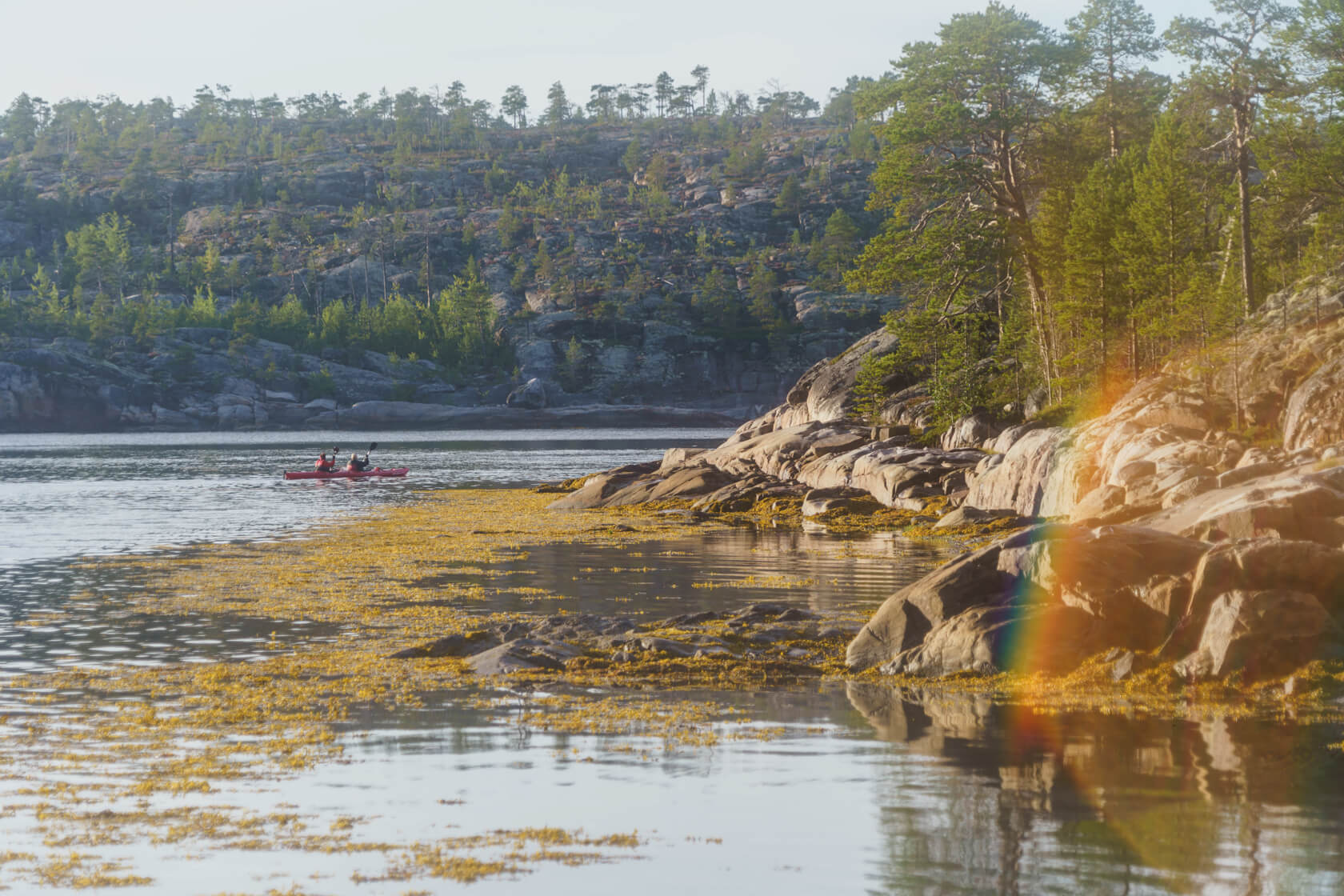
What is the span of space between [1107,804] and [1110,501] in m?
24.5

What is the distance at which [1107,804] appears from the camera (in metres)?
13.5

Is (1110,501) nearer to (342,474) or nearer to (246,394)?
(342,474)

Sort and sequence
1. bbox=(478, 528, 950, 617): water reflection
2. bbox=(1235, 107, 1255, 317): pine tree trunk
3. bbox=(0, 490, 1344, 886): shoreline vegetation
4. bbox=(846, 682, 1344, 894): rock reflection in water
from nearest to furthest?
bbox=(846, 682, 1344, 894): rock reflection in water, bbox=(0, 490, 1344, 886): shoreline vegetation, bbox=(478, 528, 950, 617): water reflection, bbox=(1235, 107, 1255, 317): pine tree trunk

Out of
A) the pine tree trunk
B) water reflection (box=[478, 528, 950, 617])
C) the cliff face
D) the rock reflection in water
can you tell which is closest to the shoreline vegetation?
water reflection (box=[478, 528, 950, 617])

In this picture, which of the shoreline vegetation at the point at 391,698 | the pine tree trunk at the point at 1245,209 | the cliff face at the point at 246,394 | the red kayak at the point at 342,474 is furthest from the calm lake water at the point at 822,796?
the cliff face at the point at 246,394

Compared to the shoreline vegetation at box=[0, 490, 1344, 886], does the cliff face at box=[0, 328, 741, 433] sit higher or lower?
higher

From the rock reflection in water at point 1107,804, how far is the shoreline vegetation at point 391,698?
1.51 meters

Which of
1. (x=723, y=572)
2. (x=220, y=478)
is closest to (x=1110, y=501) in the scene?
(x=723, y=572)

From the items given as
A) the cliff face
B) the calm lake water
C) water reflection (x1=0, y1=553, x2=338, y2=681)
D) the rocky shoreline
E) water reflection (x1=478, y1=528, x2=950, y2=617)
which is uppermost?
the cliff face

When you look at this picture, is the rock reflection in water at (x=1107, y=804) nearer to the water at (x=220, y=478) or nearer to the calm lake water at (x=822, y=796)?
the calm lake water at (x=822, y=796)

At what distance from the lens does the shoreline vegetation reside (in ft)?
41.7

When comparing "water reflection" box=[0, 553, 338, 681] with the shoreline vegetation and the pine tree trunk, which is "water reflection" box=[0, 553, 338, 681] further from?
the pine tree trunk

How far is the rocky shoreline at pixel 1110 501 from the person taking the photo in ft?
64.6

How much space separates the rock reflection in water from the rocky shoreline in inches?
106
